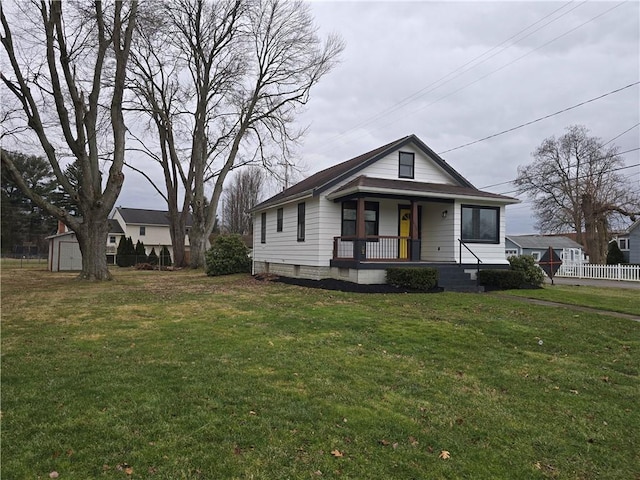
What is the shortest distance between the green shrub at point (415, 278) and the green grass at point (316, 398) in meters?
4.94

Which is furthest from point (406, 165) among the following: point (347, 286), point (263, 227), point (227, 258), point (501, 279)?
point (227, 258)

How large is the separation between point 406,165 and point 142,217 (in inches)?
1579

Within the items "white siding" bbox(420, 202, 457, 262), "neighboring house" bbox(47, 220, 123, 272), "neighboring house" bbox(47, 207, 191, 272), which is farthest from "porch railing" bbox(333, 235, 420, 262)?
"neighboring house" bbox(47, 207, 191, 272)

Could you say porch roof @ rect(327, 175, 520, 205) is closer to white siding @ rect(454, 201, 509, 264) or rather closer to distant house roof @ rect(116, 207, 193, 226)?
white siding @ rect(454, 201, 509, 264)

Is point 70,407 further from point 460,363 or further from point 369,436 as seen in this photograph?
point 460,363

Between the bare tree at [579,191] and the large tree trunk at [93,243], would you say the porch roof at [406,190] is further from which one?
the bare tree at [579,191]

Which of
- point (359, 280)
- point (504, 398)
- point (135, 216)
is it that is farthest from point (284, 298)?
point (135, 216)

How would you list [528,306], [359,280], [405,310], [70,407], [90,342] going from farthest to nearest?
[359,280]
[528,306]
[405,310]
[90,342]
[70,407]

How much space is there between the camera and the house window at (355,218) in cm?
1584

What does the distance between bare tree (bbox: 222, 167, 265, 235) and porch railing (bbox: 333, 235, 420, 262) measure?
40.3 metres

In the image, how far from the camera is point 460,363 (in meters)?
5.61

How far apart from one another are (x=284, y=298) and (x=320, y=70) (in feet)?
59.0

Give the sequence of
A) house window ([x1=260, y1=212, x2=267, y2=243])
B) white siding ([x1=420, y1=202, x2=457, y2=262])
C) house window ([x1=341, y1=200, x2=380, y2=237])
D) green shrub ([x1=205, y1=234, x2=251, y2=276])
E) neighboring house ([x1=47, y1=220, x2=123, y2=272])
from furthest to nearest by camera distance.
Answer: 1. neighboring house ([x1=47, y1=220, x2=123, y2=272])
2. green shrub ([x1=205, y1=234, x2=251, y2=276])
3. house window ([x1=260, y1=212, x2=267, y2=243])
4. white siding ([x1=420, y1=202, x2=457, y2=262])
5. house window ([x1=341, y1=200, x2=380, y2=237])

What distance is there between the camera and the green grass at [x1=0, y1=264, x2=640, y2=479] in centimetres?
299
